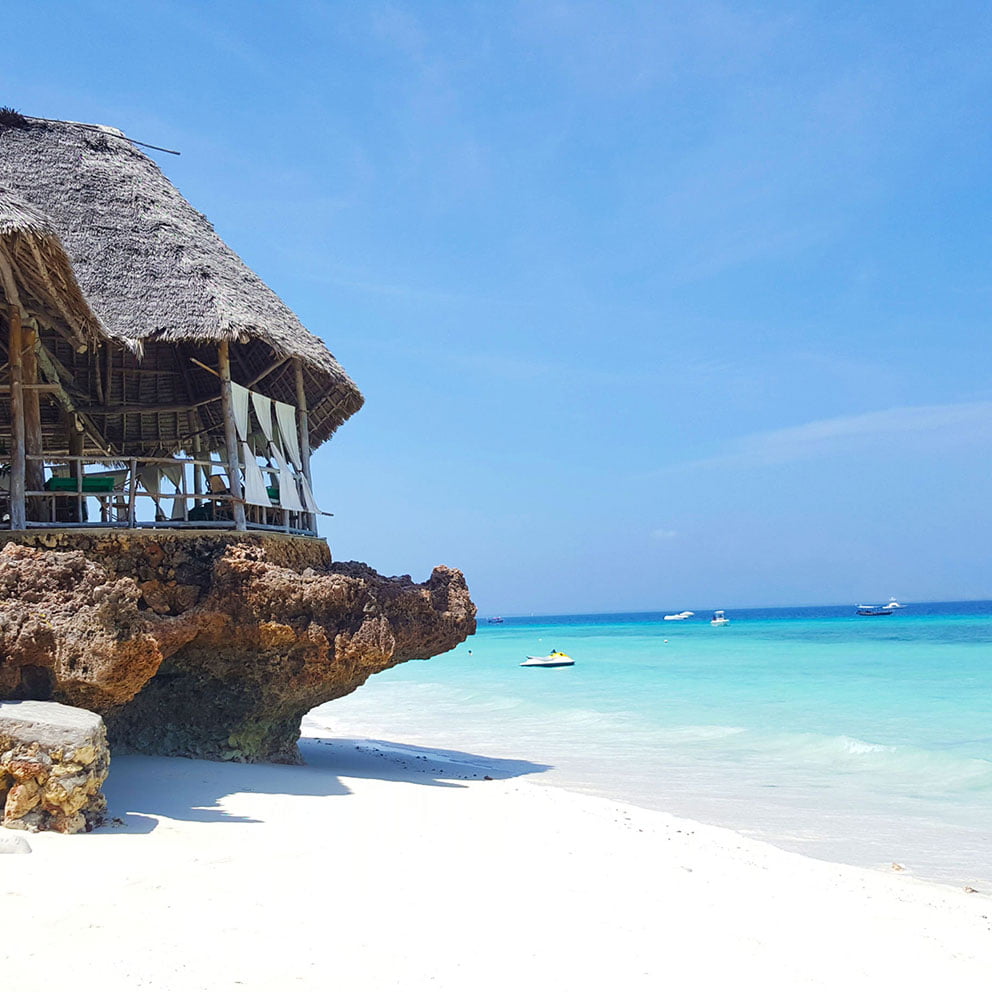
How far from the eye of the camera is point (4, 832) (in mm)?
6129

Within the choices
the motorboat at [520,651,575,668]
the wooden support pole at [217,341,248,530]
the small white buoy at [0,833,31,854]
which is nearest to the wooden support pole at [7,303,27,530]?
the wooden support pole at [217,341,248,530]

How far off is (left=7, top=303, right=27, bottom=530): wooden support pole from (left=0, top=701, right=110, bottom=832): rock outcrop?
291cm

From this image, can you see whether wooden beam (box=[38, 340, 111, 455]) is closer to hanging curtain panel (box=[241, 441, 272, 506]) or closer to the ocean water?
hanging curtain panel (box=[241, 441, 272, 506])

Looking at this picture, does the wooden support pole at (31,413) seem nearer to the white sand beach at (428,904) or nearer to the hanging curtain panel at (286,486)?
the hanging curtain panel at (286,486)

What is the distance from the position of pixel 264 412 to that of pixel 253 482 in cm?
127

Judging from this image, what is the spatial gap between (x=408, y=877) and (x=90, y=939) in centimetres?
228

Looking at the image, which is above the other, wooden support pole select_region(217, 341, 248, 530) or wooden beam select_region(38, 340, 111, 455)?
wooden beam select_region(38, 340, 111, 455)

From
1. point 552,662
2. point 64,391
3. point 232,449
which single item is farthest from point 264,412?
point 552,662

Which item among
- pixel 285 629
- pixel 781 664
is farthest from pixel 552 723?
pixel 781 664

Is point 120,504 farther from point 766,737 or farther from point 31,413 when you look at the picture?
point 766,737

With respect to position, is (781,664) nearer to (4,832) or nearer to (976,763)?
(976,763)

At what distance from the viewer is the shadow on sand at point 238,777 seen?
7.46 m

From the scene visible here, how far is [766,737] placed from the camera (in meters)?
17.3

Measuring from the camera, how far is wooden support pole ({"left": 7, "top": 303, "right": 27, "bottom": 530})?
8.96 m
